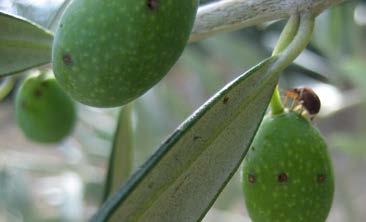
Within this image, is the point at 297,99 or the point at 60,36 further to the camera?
the point at 297,99

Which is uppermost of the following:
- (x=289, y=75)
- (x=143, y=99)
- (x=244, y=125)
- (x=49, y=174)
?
(x=244, y=125)

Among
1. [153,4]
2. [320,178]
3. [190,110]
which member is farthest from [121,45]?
[190,110]

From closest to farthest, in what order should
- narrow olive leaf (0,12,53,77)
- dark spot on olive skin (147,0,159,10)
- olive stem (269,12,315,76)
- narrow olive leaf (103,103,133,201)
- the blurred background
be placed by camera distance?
dark spot on olive skin (147,0,159,10) < olive stem (269,12,315,76) < narrow olive leaf (0,12,53,77) < narrow olive leaf (103,103,133,201) < the blurred background

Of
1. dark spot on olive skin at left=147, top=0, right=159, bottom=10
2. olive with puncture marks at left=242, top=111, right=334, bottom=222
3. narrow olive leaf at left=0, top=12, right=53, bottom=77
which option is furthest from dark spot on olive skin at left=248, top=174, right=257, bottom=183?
narrow olive leaf at left=0, top=12, right=53, bottom=77

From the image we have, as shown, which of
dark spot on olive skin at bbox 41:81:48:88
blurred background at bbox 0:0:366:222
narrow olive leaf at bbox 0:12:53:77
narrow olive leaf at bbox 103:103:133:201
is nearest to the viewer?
narrow olive leaf at bbox 0:12:53:77

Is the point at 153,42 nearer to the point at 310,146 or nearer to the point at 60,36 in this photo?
the point at 60,36

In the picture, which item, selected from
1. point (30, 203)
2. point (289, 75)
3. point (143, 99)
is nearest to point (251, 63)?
point (289, 75)

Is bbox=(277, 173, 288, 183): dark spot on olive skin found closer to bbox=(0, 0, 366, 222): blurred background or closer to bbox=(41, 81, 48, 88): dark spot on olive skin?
bbox=(41, 81, 48, 88): dark spot on olive skin

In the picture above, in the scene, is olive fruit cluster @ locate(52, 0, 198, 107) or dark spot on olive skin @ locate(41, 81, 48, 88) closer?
olive fruit cluster @ locate(52, 0, 198, 107)
